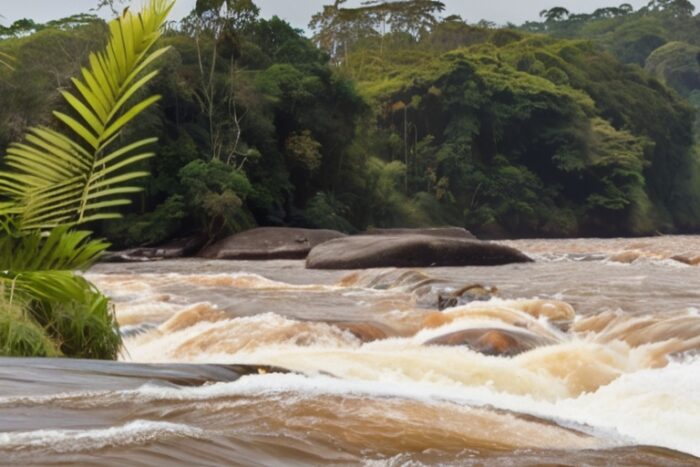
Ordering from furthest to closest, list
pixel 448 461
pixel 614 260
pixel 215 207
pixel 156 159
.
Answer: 1. pixel 156 159
2. pixel 215 207
3. pixel 614 260
4. pixel 448 461

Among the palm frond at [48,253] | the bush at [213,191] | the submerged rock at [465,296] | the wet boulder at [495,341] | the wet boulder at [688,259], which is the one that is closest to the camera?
the palm frond at [48,253]

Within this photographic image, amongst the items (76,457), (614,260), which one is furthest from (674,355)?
(614,260)

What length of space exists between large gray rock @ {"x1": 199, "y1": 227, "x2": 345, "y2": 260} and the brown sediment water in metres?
7.20

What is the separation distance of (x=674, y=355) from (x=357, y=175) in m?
21.6

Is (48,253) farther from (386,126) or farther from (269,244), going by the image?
(386,126)

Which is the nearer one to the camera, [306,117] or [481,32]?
[306,117]

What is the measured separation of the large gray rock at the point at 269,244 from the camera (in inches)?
767

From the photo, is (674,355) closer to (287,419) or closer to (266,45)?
(287,419)

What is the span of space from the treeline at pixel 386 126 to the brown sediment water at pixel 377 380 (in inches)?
338

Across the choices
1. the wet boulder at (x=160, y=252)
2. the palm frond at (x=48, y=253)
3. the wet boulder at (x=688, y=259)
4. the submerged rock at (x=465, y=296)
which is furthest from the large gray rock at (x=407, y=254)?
the palm frond at (x=48, y=253)

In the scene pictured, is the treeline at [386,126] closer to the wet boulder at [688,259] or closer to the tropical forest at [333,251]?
the tropical forest at [333,251]

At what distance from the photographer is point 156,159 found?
73.7ft

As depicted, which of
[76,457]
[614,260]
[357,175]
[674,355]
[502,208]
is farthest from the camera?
[502,208]

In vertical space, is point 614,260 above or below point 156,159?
below
